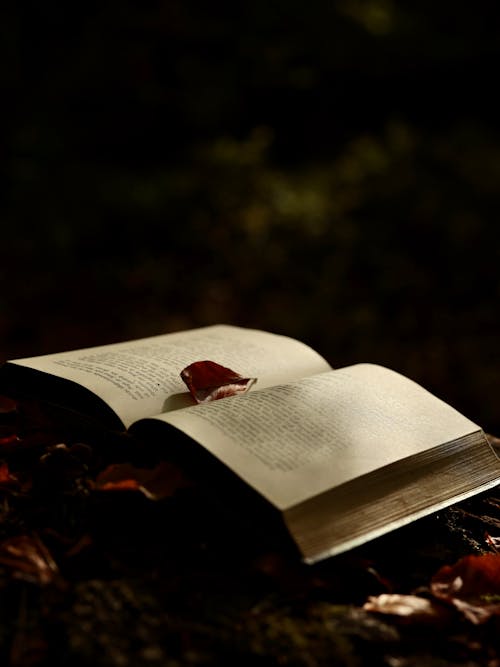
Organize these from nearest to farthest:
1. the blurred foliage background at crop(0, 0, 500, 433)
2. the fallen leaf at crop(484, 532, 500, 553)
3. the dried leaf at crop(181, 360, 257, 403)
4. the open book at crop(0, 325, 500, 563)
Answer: the open book at crop(0, 325, 500, 563) → the fallen leaf at crop(484, 532, 500, 553) → the dried leaf at crop(181, 360, 257, 403) → the blurred foliage background at crop(0, 0, 500, 433)

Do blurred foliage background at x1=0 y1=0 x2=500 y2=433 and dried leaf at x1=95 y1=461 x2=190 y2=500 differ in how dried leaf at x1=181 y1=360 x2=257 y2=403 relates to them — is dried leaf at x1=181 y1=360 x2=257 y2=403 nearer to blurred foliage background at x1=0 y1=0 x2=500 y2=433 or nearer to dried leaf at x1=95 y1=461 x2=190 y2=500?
dried leaf at x1=95 y1=461 x2=190 y2=500

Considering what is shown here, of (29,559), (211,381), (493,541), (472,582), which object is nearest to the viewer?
(29,559)

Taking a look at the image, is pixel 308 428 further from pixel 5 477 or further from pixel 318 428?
pixel 5 477

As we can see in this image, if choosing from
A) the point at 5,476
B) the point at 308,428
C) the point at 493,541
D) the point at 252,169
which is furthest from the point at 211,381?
the point at 252,169

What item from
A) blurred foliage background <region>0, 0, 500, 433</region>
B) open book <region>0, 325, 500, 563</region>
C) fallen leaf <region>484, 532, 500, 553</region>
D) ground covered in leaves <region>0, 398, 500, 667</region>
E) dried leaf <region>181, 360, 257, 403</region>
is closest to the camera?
ground covered in leaves <region>0, 398, 500, 667</region>

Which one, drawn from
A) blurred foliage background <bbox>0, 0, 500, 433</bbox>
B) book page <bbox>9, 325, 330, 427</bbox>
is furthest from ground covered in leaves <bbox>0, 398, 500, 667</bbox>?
blurred foliage background <bbox>0, 0, 500, 433</bbox>

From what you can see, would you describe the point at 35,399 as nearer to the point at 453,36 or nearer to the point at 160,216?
the point at 160,216
